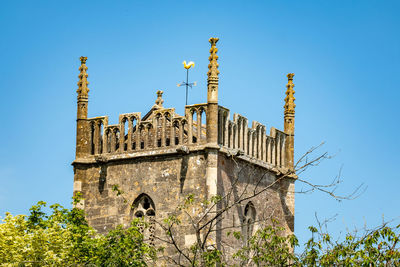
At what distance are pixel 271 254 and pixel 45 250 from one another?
7.34m

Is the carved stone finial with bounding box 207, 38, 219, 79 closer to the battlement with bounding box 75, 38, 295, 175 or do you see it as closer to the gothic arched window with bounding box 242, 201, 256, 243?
the battlement with bounding box 75, 38, 295, 175

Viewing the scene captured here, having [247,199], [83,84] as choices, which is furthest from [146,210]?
[83,84]

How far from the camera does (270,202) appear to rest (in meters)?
49.8

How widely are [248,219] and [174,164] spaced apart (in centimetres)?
335

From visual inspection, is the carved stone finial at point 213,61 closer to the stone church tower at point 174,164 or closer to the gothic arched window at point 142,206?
the stone church tower at point 174,164

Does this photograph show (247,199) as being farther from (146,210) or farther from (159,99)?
(159,99)

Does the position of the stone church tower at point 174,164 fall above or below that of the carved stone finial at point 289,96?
below

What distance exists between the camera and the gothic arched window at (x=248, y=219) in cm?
4812

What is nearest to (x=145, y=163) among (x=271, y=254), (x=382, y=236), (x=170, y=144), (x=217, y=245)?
(x=170, y=144)

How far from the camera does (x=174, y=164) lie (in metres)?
47.2

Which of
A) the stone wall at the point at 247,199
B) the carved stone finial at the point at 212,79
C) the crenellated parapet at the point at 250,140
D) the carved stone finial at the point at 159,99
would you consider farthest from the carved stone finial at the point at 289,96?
the carved stone finial at the point at 212,79

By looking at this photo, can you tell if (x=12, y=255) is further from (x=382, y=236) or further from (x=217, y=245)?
(x=382, y=236)

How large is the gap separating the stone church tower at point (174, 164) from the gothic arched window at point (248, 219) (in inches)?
1.3

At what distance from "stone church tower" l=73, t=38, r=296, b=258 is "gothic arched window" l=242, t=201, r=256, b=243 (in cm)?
3
